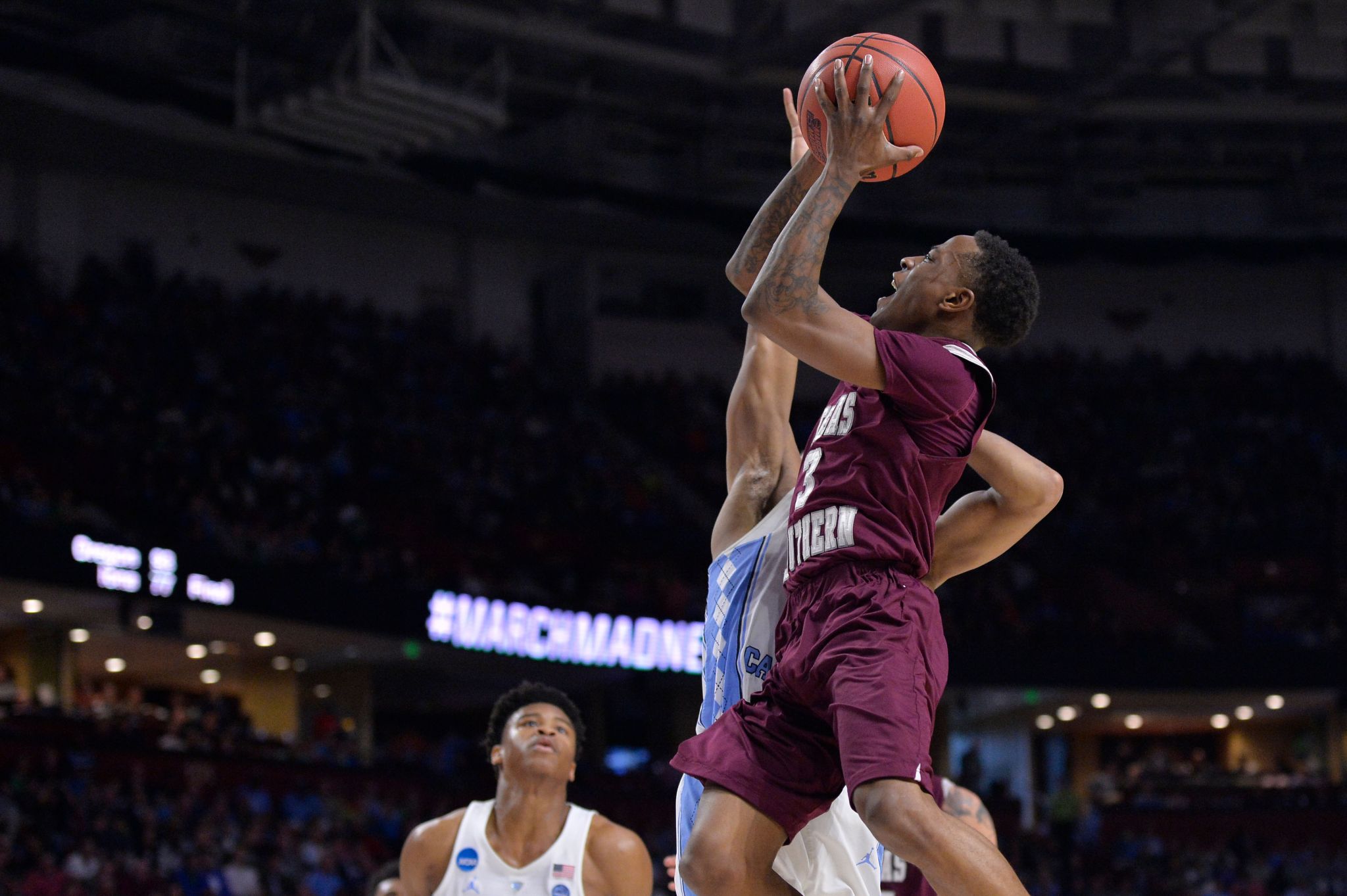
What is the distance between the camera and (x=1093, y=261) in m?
26.0

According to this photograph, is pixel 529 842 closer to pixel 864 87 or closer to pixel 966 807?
pixel 966 807

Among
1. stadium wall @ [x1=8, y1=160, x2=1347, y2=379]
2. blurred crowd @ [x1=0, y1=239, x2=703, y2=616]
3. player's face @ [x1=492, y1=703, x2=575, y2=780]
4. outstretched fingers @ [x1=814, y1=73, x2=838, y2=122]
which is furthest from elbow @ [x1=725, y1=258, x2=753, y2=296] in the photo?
stadium wall @ [x1=8, y1=160, x2=1347, y2=379]

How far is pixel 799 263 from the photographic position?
3578 millimetres

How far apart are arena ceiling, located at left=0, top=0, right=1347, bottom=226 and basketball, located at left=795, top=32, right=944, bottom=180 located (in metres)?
13.5

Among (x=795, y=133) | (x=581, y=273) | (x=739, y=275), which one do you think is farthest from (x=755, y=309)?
(x=581, y=273)

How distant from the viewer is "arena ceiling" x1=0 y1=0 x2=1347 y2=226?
1861cm

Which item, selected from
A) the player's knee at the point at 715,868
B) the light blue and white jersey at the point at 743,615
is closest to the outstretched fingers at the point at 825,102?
the light blue and white jersey at the point at 743,615

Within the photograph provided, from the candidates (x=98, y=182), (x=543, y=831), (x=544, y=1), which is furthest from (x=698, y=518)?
(x=543, y=831)

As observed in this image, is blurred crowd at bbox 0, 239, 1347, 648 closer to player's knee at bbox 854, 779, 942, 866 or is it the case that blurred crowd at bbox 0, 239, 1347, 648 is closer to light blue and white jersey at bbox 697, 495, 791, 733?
light blue and white jersey at bbox 697, 495, 791, 733

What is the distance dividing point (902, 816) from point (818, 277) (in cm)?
117

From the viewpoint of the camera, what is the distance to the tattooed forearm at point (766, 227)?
3.95 meters

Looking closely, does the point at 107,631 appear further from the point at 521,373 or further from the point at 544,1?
the point at 544,1

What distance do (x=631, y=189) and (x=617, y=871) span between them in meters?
18.1

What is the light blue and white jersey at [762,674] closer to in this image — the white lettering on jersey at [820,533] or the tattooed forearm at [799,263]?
the white lettering on jersey at [820,533]
